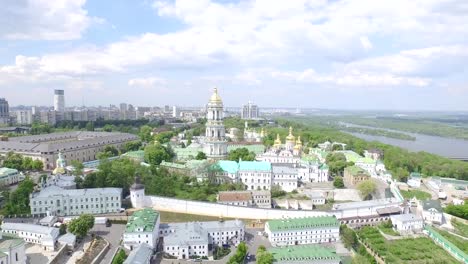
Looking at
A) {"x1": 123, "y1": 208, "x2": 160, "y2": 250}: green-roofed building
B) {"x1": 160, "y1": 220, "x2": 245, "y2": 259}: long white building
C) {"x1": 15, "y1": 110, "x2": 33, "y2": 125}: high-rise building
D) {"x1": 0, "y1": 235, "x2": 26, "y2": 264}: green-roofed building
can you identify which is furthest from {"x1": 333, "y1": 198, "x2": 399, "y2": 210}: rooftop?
{"x1": 15, "y1": 110, "x2": 33, "y2": 125}: high-rise building

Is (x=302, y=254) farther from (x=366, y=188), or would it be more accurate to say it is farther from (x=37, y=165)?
(x=37, y=165)

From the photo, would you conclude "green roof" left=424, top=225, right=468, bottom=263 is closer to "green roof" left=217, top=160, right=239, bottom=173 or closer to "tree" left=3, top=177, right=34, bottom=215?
"green roof" left=217, top=160, right=239, bottom=173

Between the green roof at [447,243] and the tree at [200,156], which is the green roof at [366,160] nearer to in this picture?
the green roof at [447,243]

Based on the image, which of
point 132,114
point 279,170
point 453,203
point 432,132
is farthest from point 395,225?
point 132,114

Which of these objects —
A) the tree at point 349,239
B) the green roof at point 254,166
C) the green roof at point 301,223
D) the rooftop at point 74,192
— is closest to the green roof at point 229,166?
the green roof at point 254,166

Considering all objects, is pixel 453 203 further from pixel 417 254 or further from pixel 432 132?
pixel 432 132

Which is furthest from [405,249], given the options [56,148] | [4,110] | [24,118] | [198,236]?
[4,110]

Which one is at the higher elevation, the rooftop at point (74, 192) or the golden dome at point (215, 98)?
the golden dome at point (215, 98)
